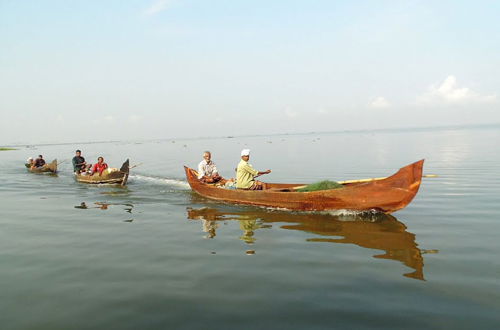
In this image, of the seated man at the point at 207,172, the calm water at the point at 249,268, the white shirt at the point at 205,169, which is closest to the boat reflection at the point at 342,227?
the calm water at the point at 249,268

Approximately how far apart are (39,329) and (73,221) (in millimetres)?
5986

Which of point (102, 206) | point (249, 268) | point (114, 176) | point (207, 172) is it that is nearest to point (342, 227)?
point (249, 268)

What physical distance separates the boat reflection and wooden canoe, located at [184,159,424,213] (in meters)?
0.29

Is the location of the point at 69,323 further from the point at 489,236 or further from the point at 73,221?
the point at 489,236

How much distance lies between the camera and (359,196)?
920cm

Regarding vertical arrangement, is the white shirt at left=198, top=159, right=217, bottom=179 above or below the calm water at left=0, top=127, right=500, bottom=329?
above

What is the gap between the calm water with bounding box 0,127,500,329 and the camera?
439 centimetres

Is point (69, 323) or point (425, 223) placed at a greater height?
point (425, 223)

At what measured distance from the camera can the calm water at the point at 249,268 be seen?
14.4ft

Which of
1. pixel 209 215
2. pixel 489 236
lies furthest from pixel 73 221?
pixel 489 236

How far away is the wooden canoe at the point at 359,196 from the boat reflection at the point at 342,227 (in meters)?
0.29

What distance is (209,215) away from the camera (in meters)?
10.4

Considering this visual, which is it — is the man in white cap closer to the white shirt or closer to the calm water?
the calm water

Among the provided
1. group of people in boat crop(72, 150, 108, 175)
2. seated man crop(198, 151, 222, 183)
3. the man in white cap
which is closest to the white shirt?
seated man crop(198, 151, 222, 183)
